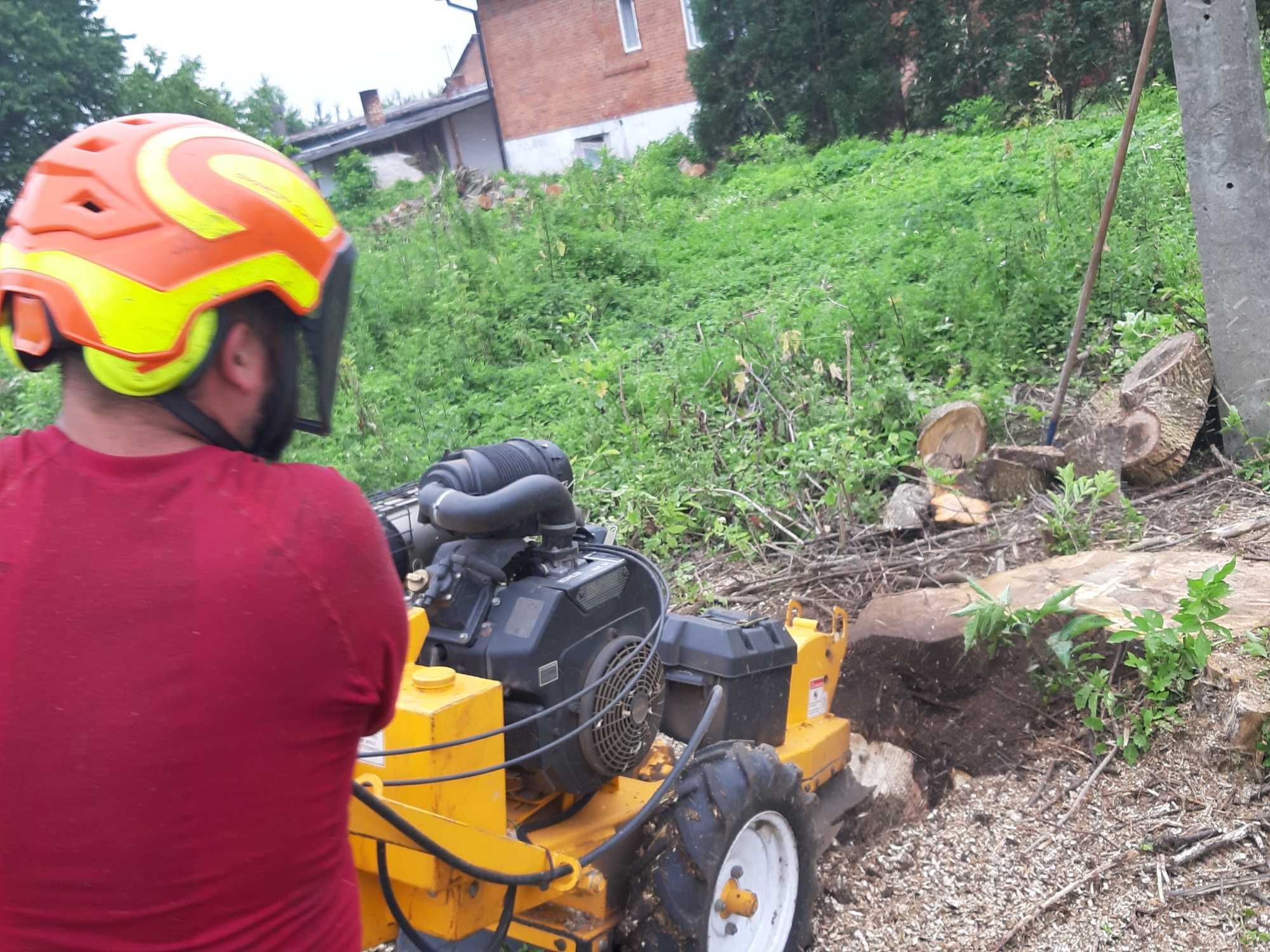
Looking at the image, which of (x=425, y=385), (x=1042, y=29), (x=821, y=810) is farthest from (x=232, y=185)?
(x=1042, y=29)

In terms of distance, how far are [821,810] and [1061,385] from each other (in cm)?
320

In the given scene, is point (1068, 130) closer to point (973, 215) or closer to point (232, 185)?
point (973, 215)

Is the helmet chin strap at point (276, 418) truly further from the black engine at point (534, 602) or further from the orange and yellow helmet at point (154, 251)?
the black engine at point (534, 602)

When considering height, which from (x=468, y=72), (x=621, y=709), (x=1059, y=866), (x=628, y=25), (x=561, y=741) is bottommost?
(x=1059, y=866)

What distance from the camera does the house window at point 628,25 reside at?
81.7 ft

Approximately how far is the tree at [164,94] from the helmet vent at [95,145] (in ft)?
90.7

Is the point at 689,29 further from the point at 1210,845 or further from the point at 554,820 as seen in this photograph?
the point at 554,820

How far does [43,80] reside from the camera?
26703 millimetres

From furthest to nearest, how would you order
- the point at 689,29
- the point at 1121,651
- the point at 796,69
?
the point at 689,29, the point at 796,69, the point at 1121,651

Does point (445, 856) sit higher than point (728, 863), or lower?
higher

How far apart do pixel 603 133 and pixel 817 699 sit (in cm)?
2359

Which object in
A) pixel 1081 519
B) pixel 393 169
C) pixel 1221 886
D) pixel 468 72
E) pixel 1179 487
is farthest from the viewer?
pixel 468 72

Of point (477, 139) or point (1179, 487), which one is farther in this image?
point (477, 139)

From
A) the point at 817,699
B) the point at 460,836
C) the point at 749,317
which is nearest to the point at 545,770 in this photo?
the point at 460,836
